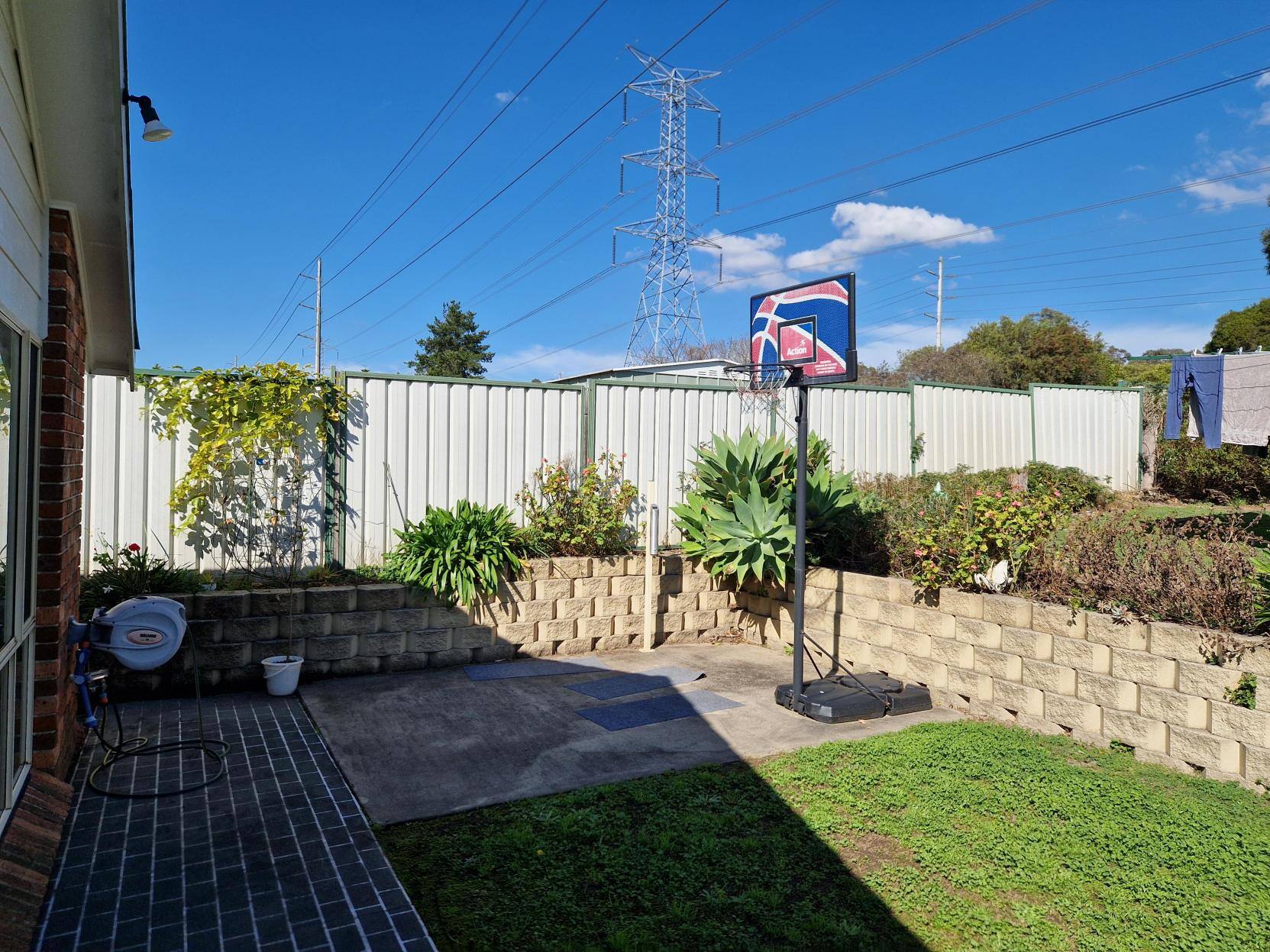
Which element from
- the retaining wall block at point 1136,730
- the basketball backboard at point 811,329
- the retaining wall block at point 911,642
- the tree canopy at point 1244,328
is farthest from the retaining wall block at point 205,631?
the tree canopy at point 1244,328

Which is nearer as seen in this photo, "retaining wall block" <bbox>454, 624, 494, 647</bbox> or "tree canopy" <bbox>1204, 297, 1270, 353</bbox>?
"retaining wall block" <bbox>454, 624, 494, 647</bbox>

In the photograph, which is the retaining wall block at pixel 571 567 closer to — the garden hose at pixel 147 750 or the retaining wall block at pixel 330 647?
the retaining wall block at pixel 330 647

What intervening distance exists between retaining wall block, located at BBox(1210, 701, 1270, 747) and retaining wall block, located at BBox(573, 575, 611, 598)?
14.9ft

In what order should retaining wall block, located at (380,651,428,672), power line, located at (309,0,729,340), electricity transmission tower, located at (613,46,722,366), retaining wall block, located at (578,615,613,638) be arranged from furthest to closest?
electricity transmission tower, located at (613,46,722,366)
power line, located at (309,0,729,340)
retaining wall block, located at (578,615,613,638)
retaining wall block, located at (380,651,428,672)

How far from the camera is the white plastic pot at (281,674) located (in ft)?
18.4

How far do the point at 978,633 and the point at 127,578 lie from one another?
6.05 meters

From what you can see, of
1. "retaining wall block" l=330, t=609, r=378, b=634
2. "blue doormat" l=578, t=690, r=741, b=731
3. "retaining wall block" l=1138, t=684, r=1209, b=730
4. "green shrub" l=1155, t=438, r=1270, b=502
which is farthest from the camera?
"green shrub" l=1155, t=438, r=1270, b=502

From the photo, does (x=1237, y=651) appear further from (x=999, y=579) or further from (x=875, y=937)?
(x=875, y=937)

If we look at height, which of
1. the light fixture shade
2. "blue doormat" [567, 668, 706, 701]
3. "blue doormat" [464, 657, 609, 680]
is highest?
the light fixture shade

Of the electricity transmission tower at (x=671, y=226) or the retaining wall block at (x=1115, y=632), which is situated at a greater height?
the electricity transmission tower at (x=671, y=226)

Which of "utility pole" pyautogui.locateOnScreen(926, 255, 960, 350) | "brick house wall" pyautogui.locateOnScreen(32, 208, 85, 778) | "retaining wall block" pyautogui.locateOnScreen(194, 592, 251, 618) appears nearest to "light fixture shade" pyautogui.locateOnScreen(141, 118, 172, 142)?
"brick house wall" pyautogui.locateOnScreen(32, 208, 85, 778)

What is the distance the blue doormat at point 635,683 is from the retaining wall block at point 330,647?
1.76 m

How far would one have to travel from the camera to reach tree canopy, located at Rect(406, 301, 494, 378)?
4556 cm

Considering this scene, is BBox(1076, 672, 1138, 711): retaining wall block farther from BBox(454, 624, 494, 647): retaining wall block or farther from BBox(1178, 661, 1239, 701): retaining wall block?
BBox(454, 624, 494, 647): retaining wall block
